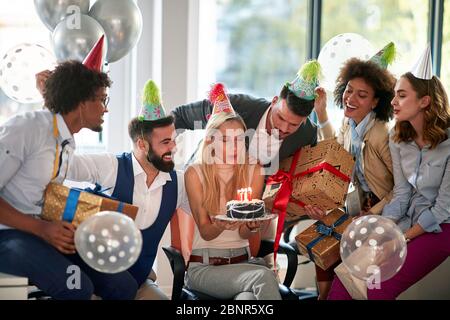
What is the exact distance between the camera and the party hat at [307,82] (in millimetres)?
3707

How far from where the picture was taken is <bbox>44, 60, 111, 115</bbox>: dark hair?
3219mm

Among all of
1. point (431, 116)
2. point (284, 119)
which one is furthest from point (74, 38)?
point (431, 116)

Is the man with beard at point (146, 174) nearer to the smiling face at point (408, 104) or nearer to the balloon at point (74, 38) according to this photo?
the balloon at point (74, 38)

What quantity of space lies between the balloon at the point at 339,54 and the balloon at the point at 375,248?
132 cm

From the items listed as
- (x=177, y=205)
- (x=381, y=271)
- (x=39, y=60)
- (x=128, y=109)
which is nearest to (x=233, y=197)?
(x=177, y=205)

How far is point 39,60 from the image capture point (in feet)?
13.2

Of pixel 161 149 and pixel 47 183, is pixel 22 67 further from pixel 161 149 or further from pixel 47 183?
pixel 47 183

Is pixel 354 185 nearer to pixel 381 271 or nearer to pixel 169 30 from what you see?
pixel 381 271

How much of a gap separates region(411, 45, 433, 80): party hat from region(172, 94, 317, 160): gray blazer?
1.97 ft

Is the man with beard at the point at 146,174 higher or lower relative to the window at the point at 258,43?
lower

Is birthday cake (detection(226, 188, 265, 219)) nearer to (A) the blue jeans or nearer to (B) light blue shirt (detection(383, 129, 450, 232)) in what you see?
(A) the blue jeans

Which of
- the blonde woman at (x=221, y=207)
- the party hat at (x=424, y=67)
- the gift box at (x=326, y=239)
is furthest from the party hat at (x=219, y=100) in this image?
the party hat at (x=424, y=67)

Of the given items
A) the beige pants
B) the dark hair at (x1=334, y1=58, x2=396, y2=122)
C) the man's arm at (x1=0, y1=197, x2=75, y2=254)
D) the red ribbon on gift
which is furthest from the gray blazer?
the man's arm at (x1=0, y1=197, x2=75, y2=254)
